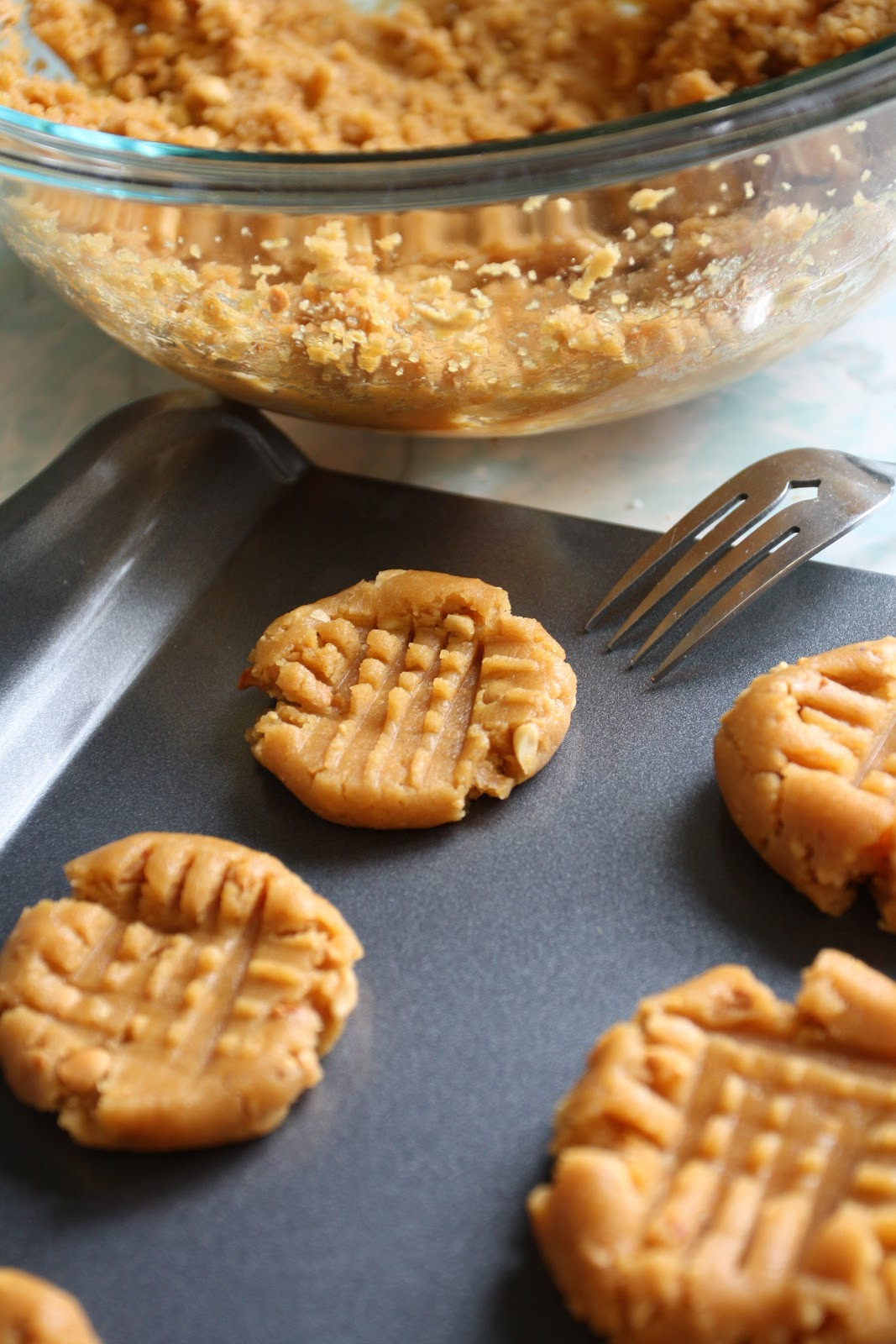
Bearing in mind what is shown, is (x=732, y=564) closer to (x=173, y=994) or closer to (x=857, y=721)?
(x=857, y=721)

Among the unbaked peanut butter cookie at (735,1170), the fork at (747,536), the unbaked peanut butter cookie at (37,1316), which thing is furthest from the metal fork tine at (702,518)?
the unbaked peanut butter cookie at (37,1316)

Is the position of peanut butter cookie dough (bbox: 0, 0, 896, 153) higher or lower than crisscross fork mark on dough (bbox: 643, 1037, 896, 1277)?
higher

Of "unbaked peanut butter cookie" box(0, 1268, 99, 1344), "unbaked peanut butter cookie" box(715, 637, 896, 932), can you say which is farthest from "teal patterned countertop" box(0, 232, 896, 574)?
"unbaked peanut butter cookie" box(0, 1268, 99, 1344)

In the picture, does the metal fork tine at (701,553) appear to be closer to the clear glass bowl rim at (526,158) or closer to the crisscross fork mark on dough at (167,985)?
the clear glass bowl rim at (526,158)

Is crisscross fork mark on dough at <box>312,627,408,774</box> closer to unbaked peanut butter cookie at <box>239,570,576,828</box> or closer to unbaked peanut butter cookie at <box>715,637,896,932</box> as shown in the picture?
unbaked peanut butter cookie at <box>239,570,576,828</box>

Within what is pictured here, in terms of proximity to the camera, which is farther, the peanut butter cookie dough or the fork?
the peanut butter cookie dough

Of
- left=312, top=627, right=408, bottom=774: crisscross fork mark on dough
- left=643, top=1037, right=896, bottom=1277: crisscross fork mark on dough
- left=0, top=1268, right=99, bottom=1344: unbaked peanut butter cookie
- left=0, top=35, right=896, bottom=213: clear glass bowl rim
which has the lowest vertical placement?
left=643, top=1037, right=896, bottom=1277: crisscross fork mark on dough

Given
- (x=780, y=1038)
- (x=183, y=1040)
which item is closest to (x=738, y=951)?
(x=780, y=1038)
